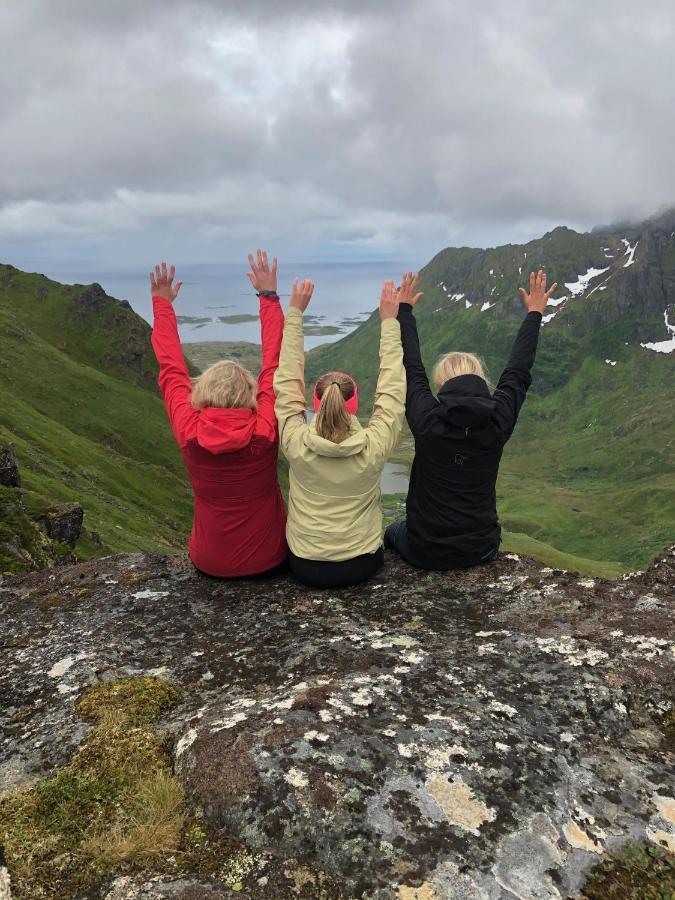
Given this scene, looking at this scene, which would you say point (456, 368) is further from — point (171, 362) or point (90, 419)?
point (90, 419)

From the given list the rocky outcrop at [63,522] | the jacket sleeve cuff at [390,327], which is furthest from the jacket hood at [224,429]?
the rocky outcrop at [63,522]

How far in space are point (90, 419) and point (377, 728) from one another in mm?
131309

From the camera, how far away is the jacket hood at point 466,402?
9.91 m

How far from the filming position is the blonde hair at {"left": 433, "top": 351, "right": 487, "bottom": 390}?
10398 mm

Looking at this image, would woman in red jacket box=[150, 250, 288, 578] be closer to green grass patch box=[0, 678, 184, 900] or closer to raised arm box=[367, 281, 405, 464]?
raised arm box=[367, 281, 405, 464]

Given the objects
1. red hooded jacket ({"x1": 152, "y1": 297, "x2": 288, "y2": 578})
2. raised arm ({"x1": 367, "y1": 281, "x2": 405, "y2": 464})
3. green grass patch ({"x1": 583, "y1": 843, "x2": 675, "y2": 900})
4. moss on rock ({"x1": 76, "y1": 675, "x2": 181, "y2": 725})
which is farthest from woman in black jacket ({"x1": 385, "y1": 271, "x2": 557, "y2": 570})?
green grass patch ({"x1": 583, "y1": 843, "x2": 675, "y2": 900})

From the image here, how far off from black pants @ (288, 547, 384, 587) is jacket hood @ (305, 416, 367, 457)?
86.3 inches

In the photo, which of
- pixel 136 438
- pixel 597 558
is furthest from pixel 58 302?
pixel 597 558

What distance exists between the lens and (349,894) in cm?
421

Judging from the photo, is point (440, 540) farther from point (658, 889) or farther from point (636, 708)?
point (658, 889)

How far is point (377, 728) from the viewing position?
591 centimetres

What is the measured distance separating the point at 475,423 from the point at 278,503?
4.12 meters

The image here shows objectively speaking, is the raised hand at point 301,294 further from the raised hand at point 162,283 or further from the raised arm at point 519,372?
the raised arm at point 519,372

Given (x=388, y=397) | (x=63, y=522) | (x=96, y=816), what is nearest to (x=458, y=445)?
(x=388, y=397)
